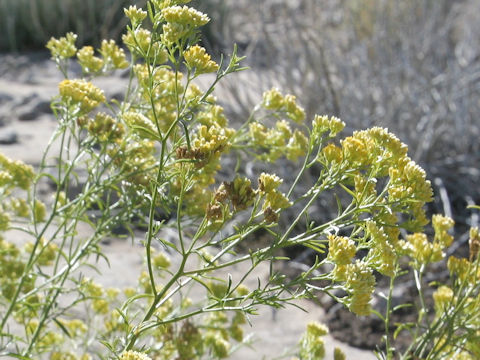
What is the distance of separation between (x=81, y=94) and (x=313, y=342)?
0.80 metres

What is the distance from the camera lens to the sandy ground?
310 centimetres

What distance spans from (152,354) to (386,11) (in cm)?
428

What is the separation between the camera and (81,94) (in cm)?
160

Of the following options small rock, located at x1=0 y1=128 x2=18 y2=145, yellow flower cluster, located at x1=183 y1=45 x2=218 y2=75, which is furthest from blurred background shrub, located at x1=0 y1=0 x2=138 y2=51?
yellow flower cluster, located at x1=183 y1=45 x2=218 y2=75

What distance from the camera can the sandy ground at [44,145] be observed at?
3.10m

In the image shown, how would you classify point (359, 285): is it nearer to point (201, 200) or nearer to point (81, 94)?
point (201, 200)

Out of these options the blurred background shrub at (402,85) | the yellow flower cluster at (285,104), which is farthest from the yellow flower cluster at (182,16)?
the blurred background shrub at (402,85)

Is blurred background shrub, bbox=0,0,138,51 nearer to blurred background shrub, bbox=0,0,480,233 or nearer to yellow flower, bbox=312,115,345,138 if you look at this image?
blurred background shrub, bbox=0,0,480,233

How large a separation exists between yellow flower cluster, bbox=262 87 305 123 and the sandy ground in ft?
1.50

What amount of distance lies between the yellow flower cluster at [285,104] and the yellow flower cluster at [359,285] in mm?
568

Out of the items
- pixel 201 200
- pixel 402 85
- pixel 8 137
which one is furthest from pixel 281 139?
pixel 8 137

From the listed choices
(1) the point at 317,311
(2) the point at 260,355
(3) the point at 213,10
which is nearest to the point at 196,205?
(2) the point at 260,355

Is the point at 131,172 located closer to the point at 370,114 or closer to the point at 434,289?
the point at 434,289

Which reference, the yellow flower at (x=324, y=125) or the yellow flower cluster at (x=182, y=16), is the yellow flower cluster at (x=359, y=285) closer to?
the yellow flower at (x=324, y=125)
